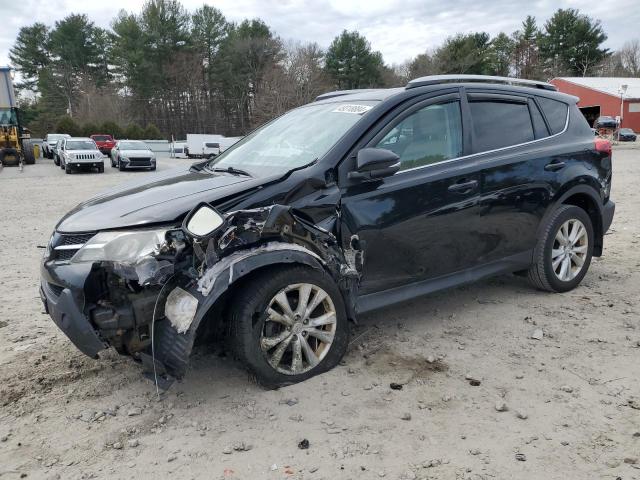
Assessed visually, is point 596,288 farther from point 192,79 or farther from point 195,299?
point 192,79

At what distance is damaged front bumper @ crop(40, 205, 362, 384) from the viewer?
273 centimetres

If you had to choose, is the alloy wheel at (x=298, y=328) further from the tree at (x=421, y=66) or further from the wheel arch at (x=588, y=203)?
the tree at (x=421, y=66)

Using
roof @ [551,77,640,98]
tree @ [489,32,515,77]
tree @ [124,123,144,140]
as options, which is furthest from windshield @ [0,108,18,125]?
tree @ [489,32,515,77]

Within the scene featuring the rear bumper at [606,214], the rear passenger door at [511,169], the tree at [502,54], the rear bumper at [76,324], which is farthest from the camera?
the tree at [502,54]

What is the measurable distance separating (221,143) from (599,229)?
3312cm

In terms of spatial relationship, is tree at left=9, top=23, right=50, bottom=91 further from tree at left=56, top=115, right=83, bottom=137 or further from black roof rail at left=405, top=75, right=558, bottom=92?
black roof rail at left=405, top=75, right=558, bottom=92

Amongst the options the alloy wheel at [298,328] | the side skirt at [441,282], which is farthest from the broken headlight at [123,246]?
the side skirt at [441,282]

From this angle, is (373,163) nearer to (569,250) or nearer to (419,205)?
(419,205)

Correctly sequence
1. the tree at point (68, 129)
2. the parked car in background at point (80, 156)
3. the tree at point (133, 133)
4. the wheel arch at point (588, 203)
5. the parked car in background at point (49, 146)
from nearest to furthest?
Answer: 1. the wheel arch at point (588, 203)
2. the parked car in background at point (80, 156)
3. the parked car in background at point (49, 146)
4. the tree at point (68, 129)
5. the tree at point (133, 133)

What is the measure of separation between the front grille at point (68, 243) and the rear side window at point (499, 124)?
111 inches

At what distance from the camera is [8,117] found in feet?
84.4

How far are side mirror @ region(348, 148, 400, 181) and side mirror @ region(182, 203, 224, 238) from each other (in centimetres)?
97

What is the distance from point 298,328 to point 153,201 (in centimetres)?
115

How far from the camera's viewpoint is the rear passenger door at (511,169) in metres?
4.05
